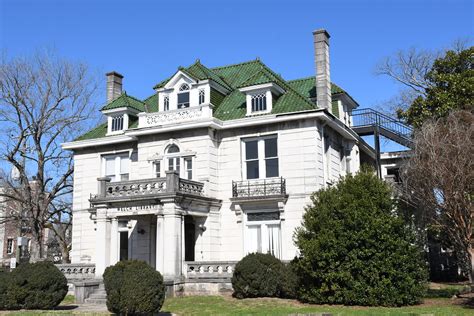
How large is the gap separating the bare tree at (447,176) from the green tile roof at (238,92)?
21.1ft

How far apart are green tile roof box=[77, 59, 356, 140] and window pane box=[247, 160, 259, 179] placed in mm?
2545

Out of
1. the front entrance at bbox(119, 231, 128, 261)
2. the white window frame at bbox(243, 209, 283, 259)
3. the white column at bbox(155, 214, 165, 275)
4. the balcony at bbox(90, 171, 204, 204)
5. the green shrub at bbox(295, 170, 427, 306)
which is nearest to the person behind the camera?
the green shrub at bbox(295, 170, 427, 306)

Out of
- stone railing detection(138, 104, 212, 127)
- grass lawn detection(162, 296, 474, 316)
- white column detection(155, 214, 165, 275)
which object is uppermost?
stone railing detection(138, 104, 212, 127)

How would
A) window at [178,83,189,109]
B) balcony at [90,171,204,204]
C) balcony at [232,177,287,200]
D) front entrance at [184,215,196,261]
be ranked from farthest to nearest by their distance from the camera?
window at [178,83,189,109] < front entrance at [184,215,196,261] < balcony at [232,177,287,200] < balcony at [90,171,204,204]

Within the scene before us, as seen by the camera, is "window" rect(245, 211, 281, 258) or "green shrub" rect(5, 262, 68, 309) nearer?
"green shrub" rect(5, 262, 68, 309)

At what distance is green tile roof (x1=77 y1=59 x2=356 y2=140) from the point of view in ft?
86.0

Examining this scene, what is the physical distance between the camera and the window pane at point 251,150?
26087 millimetres

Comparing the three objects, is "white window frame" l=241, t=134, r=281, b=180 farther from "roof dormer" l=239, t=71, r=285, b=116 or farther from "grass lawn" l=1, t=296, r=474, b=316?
"grass lawn" l=1, t=296, r=474, b=316

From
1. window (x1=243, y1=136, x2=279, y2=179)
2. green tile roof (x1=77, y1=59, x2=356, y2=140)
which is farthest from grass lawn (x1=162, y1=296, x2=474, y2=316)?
green tile roof (x1=77, y1=59, x2=356, y2=140)

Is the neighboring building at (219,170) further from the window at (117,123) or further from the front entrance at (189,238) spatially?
the window at (117,123)

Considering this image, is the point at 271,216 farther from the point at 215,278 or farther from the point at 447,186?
the point at 447,186

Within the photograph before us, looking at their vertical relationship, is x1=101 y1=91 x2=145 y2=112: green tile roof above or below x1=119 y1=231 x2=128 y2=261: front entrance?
above

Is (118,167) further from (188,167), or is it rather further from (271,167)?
(271,167)

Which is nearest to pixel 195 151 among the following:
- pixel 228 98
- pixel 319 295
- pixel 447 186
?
pixel 228 98
